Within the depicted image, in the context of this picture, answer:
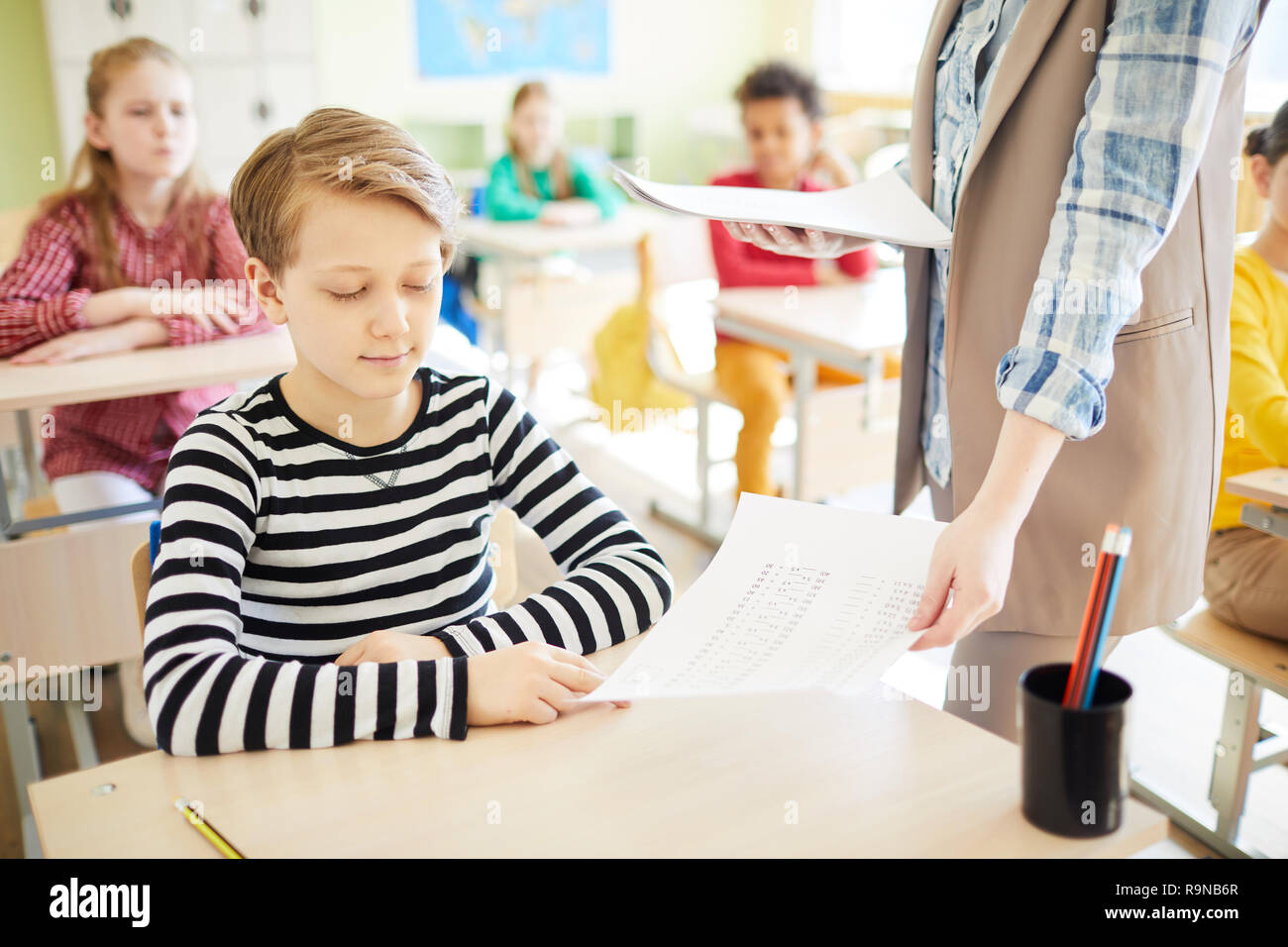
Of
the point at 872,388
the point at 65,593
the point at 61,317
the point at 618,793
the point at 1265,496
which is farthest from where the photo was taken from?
the point at 872,388

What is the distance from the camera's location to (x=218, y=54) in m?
5.27

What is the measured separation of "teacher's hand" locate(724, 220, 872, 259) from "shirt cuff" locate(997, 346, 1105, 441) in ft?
1.24

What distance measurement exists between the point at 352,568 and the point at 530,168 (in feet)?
13.1

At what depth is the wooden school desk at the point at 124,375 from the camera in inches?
74.5

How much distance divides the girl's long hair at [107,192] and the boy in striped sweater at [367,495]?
129cm

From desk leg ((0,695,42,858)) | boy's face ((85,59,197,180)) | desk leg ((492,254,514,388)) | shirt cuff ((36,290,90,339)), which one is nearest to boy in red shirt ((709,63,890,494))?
desk leg ((492,254,514,388))

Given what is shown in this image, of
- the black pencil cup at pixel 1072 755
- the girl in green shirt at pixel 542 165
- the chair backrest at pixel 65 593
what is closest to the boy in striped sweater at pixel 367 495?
the black pencil cup at pixel 1072 755

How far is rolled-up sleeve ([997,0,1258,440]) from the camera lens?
2.90 feet

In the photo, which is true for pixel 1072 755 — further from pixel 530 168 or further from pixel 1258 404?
pixel 530 168

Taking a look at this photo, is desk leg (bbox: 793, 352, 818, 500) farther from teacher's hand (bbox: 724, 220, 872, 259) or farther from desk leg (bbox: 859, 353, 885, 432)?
teacher's hand (bbox: 724, 220, 872, 259)

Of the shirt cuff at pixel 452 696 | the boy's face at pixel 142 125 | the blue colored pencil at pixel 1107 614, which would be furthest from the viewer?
the boy's face at pixel 142 125

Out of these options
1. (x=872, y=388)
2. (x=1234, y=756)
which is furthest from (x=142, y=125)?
(x=1234, y=756)

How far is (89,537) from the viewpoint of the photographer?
195 cm

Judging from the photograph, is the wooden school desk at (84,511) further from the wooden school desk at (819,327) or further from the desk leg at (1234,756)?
the desk leg at (1234,756)
